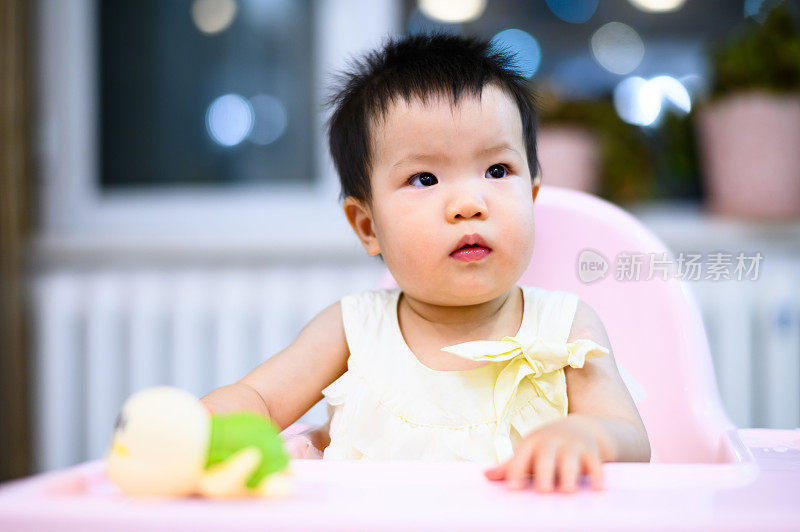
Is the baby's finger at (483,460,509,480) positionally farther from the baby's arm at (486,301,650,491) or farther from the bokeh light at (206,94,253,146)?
the bokeh light at (206,94,253,146)

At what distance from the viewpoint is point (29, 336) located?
1780mm

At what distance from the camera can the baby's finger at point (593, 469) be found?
0.43 metres

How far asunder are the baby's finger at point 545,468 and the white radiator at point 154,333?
1280 mm

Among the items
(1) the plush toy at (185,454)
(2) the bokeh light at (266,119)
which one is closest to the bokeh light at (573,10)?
(2) the bokeh light at (266,119)

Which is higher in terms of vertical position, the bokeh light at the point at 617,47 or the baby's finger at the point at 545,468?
the bokeh light at the point at 617,47

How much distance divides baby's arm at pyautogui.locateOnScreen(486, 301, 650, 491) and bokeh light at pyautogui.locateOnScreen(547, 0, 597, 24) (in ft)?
4.38

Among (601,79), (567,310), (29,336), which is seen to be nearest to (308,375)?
(567,310)

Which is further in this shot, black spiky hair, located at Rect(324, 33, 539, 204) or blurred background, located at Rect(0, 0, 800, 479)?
blurred background, located at Rect(0, 0, 800, 479)

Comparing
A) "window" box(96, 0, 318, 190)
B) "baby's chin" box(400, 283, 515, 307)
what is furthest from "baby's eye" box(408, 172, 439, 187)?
"window" box(96, 0, 318, 190)

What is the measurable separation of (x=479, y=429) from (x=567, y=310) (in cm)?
16

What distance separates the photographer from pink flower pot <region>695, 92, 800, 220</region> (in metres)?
1.63

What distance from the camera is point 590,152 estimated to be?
5.70 feet

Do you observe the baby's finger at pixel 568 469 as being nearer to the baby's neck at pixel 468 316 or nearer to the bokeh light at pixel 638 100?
the baby's neck at pixel 468 316

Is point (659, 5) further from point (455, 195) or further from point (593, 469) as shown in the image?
point (593, 469)
